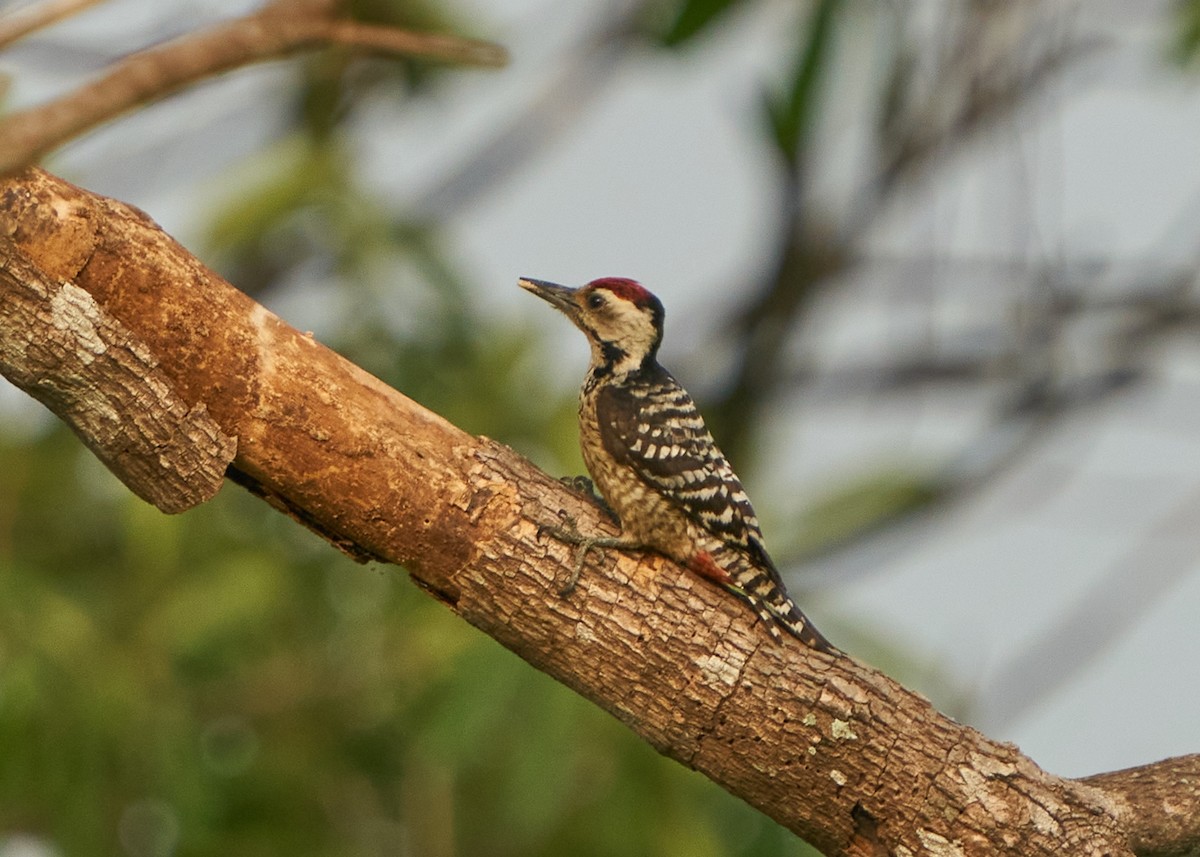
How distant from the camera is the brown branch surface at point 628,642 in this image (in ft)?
12.1

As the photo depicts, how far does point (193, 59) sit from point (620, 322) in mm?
2653

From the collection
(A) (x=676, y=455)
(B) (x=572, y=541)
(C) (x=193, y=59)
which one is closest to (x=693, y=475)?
(A) (x=676, y=455)

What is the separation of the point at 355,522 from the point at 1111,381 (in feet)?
13.6

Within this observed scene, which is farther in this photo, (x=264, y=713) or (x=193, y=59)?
(x=264, y=713)

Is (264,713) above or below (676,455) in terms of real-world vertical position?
below

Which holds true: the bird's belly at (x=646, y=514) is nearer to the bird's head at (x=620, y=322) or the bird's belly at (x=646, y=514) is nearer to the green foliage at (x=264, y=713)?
the bird's head at (x=620, y=322)

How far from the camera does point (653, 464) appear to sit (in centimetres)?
436

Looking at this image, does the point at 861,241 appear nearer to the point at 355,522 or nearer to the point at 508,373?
the point at 508,373

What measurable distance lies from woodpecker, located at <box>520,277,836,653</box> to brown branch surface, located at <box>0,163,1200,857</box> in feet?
0.46

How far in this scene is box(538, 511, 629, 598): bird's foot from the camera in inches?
148

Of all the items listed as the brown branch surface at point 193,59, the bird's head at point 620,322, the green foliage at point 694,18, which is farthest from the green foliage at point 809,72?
the bird's head at point 620,322

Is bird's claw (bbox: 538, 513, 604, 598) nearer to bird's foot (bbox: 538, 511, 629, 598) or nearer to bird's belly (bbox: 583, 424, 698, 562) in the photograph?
bird's foot (bbox: 538, 511, 629, 598)

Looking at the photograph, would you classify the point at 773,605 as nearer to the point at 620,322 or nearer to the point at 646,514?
the point at 646,514

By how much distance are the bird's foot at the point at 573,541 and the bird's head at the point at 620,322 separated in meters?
1.00
